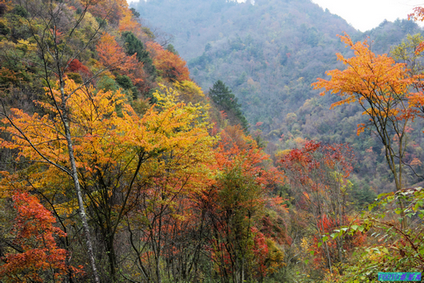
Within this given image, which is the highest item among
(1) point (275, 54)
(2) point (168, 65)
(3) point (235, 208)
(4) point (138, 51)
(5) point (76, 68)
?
(1) point (275, 54)

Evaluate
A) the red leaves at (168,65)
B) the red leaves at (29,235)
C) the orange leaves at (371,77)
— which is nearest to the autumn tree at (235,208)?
the orange leaves at (371,77)

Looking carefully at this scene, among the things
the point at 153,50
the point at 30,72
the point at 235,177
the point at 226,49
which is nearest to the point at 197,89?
the point at 153,50

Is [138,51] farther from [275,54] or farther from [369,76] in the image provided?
[275,54]

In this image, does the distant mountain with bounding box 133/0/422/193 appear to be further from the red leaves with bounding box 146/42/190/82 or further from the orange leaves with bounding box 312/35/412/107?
the orange leaves with bounding box 312/35/412/107

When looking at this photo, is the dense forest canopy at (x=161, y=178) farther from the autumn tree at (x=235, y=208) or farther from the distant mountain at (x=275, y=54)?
the distant mountain at (x=275, y=54)

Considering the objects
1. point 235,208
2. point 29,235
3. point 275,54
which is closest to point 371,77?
point 235,208

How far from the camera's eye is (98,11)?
26703 millimetres

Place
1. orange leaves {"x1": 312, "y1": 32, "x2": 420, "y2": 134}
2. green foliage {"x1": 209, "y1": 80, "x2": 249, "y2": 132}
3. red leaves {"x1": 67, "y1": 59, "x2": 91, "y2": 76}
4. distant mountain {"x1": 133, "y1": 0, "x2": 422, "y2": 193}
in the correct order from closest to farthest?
orange leaves {"x1": 312, "y1": 32, "x2": 420, "y2": 134}, red leaves {"x1": 67, "y1": 59, "x2": 91, "y2": 76}, green foliage {"x1": 209, "y1": 80, "x2": 249, "y2": 132}, distant mountain {"x1": 133, "y1": 0, "x2": 422, "y2": 193}

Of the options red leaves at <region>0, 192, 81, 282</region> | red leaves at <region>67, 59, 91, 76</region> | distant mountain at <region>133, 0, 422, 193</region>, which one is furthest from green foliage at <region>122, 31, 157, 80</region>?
distant mountain at <region>133, 0, 422, 193</region>

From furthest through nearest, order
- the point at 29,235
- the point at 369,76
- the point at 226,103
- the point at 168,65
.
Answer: the point at 226,103 → the point at 168,65 → the point at 369,76 → the point at 29,235

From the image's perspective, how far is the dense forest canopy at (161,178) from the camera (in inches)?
193

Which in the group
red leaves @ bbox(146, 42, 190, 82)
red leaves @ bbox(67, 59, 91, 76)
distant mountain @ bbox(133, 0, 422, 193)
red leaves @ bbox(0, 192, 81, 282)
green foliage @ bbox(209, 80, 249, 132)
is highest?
distant mountain @ bbox(133, 0, 422, 193)

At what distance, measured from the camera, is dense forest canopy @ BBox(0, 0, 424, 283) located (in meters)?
4.89

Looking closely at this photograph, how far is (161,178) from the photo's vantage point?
754cm
